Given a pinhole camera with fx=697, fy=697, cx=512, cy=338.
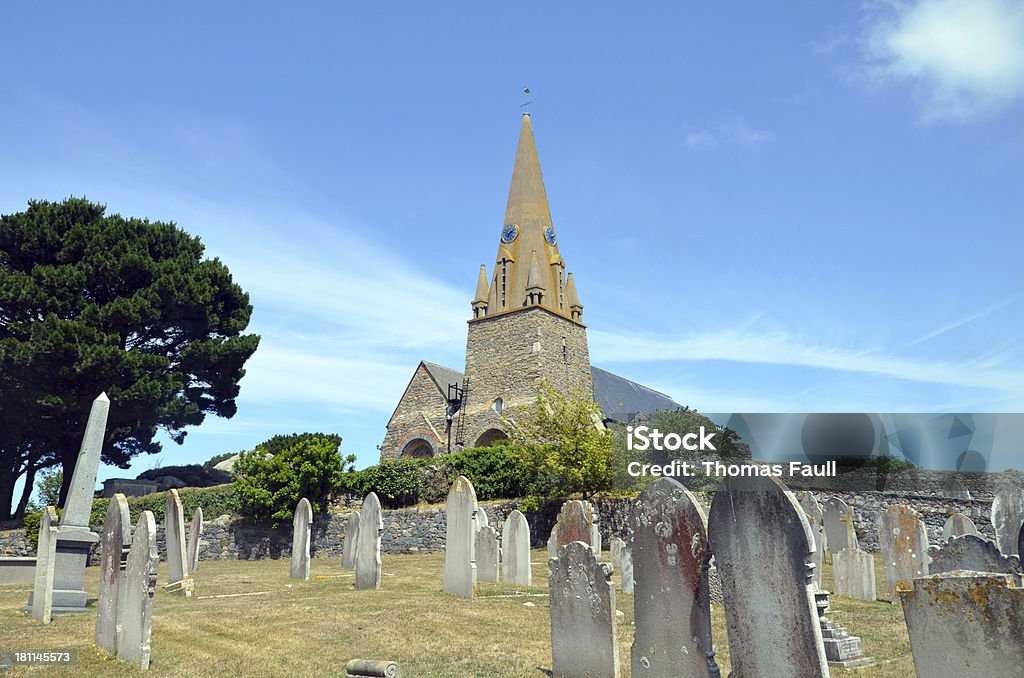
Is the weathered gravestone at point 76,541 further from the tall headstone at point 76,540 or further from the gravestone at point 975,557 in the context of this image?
the gravestone at point 975,557

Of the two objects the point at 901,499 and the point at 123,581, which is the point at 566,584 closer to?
the point at 123,581

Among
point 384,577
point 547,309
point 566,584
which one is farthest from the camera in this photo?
→ point 547,309

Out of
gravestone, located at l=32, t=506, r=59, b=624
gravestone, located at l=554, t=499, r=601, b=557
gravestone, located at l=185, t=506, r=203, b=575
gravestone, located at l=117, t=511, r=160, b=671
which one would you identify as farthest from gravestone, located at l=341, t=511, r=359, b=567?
gravestone, located at l=117, t=511, r=160, b=671

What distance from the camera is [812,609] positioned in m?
5.02

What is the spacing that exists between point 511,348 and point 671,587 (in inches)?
1302

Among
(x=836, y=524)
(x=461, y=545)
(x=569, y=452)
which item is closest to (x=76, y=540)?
(x=461, y=545)

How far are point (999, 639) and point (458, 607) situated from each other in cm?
802

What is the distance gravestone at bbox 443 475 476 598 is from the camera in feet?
41.2

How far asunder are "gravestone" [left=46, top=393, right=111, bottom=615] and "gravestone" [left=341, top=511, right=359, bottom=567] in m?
5.59

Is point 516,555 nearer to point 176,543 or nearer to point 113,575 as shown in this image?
point 176,543

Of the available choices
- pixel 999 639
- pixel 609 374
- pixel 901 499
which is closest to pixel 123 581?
pixel 999 639

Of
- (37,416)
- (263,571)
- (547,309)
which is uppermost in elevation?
(547,309)

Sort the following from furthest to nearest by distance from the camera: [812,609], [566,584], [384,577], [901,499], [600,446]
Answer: [901,499]
[600,446]
[384,577]
[566,584]
[812,609]

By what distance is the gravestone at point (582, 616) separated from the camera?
22.4ft
